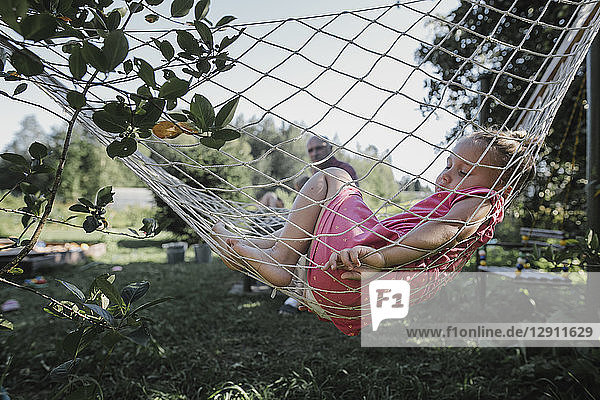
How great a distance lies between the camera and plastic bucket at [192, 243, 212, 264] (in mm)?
5242

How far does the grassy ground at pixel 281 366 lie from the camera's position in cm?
172

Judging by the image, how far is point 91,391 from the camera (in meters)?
0.61

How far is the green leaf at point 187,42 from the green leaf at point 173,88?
12 centimetres

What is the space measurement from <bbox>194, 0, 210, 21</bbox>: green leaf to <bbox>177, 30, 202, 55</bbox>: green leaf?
0.15ft

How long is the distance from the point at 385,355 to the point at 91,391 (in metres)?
1.78

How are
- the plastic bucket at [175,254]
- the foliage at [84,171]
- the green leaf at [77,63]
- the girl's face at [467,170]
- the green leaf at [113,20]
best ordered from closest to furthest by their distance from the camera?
the green leaf at [77,63] → the green leaf at [113,20] → the girl's face at [467,170] → the plastic bucket at [175,254] → the foliage at [84,171]

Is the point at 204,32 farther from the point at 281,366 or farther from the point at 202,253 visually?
the point at 202,253

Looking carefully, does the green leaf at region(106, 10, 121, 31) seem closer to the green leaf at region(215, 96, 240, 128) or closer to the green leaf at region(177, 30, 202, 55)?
the green leaf at region(177, 30, 202, 55)

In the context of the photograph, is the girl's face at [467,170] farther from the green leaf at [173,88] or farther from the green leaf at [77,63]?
the green leaf at [77,63]

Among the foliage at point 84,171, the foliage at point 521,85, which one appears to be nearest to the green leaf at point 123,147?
the foliage at point 521,85

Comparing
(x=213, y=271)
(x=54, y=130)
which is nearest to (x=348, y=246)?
(x=213, y=271)

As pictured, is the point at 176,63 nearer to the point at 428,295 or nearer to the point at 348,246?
the point at 348,246

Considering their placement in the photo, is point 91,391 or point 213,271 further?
point 213,271

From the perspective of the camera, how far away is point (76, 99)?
51 centimetres
